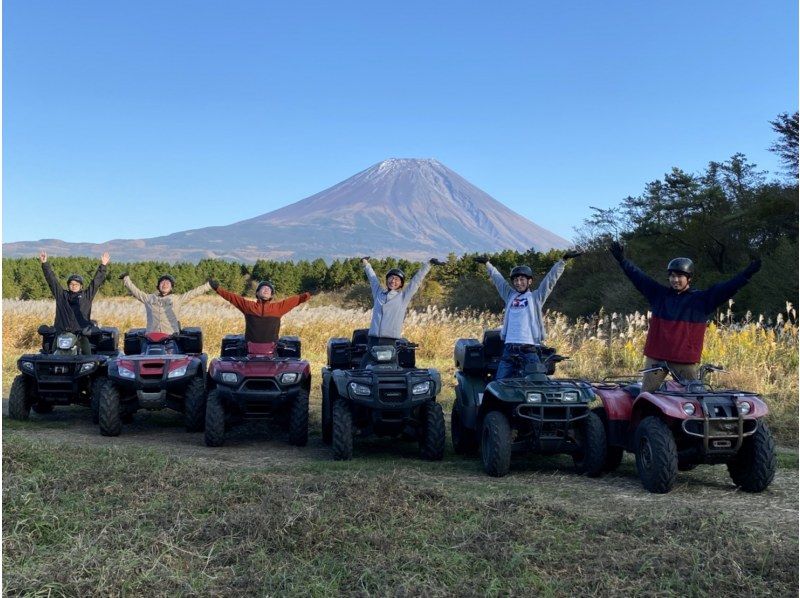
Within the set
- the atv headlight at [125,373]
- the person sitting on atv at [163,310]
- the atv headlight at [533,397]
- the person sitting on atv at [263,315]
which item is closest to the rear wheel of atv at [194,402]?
the atv headlight at [125,373]

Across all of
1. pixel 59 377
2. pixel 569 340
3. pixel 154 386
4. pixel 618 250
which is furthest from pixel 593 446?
pixel 569 340

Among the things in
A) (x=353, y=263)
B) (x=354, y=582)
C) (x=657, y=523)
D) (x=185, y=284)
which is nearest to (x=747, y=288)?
(x=657, y=523)

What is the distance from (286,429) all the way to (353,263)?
1556 inches

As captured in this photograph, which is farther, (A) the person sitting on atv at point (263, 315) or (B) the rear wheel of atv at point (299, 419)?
(A) the person sitting on atv at point (263, 315)

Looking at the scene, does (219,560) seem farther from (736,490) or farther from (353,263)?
(353,263)

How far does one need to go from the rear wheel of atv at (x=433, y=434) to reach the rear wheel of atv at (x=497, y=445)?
0.69m

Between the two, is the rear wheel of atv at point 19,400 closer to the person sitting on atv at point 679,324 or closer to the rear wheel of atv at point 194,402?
the rear wheel of atv at point 194,402

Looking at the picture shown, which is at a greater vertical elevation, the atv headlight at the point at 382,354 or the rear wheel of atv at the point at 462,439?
the atv headlight at the point at 382,354

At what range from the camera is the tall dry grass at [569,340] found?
10.9m

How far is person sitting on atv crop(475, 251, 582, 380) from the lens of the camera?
719 cm

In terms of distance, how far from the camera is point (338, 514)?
474 centimetres

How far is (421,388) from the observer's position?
7055mm

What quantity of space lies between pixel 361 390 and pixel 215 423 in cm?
171

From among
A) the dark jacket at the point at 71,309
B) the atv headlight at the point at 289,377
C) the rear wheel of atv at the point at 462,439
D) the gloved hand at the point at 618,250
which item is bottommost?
the rear wheel of atv at the point at 462,439
